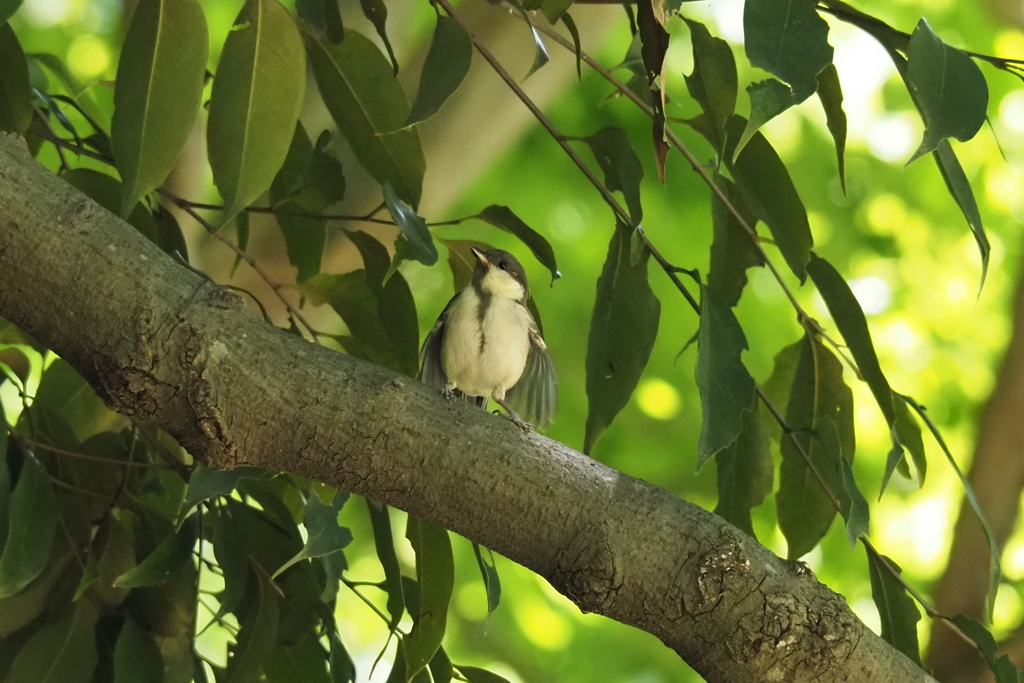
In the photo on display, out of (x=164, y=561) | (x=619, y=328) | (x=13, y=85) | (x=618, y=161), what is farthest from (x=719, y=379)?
(x=13, y=85)

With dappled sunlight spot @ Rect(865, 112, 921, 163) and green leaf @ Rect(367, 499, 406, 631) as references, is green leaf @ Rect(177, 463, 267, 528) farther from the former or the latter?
dappled sunlight spot @ Rect(865, 112, 921, 163)

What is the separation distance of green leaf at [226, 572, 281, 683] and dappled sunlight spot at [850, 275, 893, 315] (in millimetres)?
2909

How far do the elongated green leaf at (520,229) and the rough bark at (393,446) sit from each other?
290 millimetres

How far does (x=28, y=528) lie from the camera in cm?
132

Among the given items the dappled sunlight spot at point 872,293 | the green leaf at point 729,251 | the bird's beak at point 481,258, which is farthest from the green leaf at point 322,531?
the dappled sunlight spot at point 872,293

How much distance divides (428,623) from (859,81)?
10.5 ft

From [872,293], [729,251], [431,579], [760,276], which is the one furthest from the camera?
[760,276]

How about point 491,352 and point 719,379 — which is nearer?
point 719,379

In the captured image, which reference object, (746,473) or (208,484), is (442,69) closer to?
(208,484)

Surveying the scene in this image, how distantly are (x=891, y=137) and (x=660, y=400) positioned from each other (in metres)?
1.41

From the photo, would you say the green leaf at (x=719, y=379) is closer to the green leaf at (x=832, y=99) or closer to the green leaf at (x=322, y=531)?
the green leaf at (x=832, y=99)

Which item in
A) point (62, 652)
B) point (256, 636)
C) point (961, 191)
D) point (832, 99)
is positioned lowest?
point (62, 652)

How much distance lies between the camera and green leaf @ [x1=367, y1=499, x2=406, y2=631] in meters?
1.49

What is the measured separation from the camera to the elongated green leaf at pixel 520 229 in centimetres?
137
